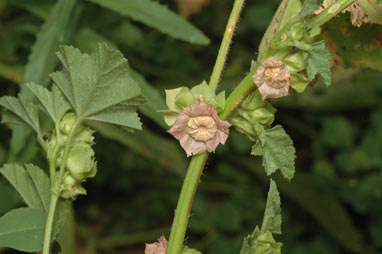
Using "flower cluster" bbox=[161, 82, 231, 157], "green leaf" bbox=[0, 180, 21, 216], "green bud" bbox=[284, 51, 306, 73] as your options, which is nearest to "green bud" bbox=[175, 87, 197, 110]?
"flower cluster" bbox=[161, 82, 231, 157]

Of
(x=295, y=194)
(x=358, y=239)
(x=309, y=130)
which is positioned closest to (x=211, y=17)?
(x=309, y=130)

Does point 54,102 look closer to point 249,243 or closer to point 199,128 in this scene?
point 199,128

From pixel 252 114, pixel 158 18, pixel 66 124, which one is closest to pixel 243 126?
pixel 252 114

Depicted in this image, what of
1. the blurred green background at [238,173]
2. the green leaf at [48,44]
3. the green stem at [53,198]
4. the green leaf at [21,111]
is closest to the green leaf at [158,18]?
the green leaf at [48,44]

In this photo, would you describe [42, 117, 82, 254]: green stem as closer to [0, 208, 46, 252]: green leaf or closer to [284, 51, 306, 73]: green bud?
[0, 208, 46, 252]: green leaf

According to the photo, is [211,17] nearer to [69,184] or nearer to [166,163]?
[166,163]

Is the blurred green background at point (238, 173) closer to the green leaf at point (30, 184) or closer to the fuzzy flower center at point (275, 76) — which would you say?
the green leaf at point (30, 184)
